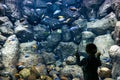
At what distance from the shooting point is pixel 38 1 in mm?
19828

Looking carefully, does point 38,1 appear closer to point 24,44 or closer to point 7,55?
point 24,44

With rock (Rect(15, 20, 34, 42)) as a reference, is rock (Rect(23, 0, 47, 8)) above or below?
above

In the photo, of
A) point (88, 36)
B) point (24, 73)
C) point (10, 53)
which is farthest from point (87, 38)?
point (10, 53)

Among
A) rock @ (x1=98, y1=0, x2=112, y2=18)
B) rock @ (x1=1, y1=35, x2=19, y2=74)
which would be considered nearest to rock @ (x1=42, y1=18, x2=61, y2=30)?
rock @ (x1=98, y1=0, x2=112, y2=18)

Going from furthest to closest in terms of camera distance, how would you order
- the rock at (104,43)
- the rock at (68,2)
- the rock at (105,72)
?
the rock at (68,2) → the rock at (104,43) → the rock at (105,72)

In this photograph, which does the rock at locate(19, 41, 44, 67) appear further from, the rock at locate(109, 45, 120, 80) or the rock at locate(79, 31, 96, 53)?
the rock at locate(109, 45, 120, 80)

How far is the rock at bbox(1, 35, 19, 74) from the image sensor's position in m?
12.5

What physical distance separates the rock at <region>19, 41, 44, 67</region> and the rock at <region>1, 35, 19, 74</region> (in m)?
0.47

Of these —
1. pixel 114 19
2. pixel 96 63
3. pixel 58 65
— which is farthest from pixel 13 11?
pixel 96 63

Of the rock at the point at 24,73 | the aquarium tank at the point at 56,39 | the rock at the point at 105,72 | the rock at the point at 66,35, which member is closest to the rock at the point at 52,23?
the aquarium tank at the point at 56,39

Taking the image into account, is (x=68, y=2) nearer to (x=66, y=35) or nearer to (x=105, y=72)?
(x=66, y=35)

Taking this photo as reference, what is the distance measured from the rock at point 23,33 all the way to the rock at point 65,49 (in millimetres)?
2243

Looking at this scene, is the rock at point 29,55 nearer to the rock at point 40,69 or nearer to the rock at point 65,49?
the rock at point 40,69

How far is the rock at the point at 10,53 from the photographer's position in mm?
12480
